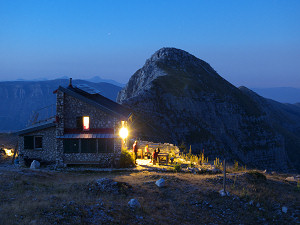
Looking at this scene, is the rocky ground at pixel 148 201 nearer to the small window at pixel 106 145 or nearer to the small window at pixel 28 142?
the small window at pixel 106 145

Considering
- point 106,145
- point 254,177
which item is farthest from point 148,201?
point 106,145

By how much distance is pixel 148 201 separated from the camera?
51.8 feet

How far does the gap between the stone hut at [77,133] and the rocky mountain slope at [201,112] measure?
136 ft

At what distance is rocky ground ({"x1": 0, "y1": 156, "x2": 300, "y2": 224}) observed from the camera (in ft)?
42.7

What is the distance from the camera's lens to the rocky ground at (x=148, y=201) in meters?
13.0

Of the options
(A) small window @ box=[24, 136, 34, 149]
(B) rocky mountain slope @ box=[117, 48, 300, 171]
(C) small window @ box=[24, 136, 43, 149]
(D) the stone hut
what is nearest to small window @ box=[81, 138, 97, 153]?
(D) the stone hut

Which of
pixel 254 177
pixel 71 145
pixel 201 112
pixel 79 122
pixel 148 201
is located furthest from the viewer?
pixel 201 112

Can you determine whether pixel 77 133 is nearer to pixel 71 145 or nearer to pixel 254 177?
pixel 71 145

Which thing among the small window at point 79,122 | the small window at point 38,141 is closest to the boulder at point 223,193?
the small window at point 79,122

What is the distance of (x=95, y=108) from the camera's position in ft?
89.4

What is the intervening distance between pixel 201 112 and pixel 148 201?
246ft

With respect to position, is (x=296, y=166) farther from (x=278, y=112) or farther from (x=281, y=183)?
(x=281, y=183)

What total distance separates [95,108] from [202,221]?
16.6m

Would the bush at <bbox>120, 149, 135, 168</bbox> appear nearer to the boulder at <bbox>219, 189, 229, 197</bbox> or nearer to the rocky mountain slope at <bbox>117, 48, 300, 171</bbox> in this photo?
the boulder at <bbox>219, 189, 229, 197</bbox>
